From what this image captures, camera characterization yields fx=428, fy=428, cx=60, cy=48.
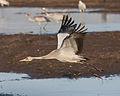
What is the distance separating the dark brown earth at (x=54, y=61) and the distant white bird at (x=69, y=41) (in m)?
1.38

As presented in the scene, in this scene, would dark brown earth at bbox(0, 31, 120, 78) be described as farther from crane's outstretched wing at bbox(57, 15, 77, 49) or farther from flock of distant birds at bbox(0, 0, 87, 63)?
crane's outstretched wing at bbox(57, 15, 77, 49)

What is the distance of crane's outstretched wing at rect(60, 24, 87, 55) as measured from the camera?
25.6 ft

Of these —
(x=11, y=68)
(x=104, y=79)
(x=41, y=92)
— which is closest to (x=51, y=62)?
(x=11, y=68)

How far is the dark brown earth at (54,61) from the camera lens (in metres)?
10.9

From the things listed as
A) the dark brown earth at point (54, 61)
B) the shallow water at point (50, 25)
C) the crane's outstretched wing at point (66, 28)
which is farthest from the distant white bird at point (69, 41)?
the shallow water at point (50, 25)

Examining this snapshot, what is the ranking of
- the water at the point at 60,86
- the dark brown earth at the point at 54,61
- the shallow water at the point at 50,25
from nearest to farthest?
the water at the point at 60,86 < the dark brown earth at the point at 54,61 < the shallow water at the point at 50,25

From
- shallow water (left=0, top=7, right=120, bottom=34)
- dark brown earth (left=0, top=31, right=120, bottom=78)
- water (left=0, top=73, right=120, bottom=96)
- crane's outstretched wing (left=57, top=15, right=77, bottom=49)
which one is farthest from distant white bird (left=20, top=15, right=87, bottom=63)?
shallow water (left=0, top=7, right=120, bottom=34)

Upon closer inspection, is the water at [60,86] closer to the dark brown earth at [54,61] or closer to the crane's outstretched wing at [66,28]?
the dark brown earth at [54,61]

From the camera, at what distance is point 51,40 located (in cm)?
1537

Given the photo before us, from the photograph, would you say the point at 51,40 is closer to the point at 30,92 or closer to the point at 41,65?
the point at 41,65

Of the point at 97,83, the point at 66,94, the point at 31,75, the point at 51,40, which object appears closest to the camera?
the point at 66,94

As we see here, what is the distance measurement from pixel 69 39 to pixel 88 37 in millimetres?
7982

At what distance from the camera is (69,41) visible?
8.02 metres

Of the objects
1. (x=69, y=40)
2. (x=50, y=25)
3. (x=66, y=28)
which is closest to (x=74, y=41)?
(x=69, y=40)
